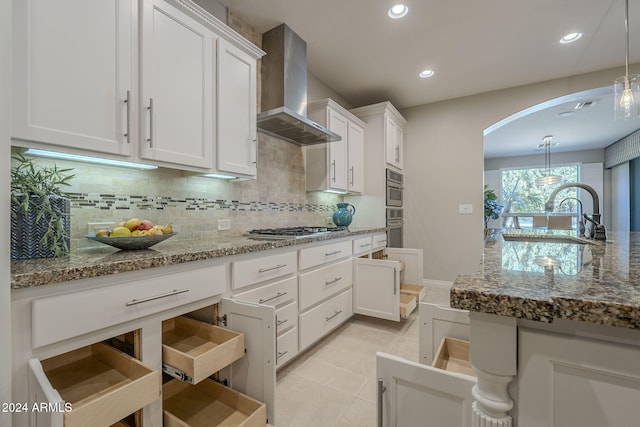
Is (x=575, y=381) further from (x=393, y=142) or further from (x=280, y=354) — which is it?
(x=393, y=142)

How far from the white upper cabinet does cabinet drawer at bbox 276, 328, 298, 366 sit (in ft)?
5.07

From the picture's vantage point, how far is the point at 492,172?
7.72 m

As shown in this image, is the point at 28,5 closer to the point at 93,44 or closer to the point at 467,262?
the point at 93,44

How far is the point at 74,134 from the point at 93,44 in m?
0.40

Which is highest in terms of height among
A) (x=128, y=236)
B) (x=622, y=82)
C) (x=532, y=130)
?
(x=532, y=130)

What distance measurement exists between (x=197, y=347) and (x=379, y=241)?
228cm

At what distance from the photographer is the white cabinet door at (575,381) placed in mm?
448

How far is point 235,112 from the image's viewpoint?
1876mm

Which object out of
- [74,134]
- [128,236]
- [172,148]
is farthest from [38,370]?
[172,148]

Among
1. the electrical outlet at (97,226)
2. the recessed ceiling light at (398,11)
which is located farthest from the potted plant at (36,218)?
the recessed ceiling light at (398,11)

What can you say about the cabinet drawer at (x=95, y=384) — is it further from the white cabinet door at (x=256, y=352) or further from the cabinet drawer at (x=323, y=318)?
the cabinet drawer at (x=323, y=318)

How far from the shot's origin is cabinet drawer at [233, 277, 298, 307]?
1546 mm

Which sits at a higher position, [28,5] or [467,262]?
[28,5]

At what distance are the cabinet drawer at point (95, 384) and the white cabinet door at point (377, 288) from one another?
1.85 metres
